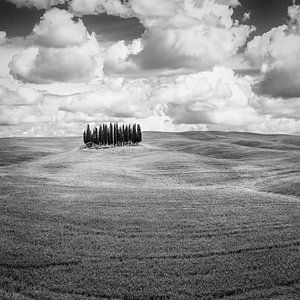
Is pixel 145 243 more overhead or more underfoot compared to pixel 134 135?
more underfoot

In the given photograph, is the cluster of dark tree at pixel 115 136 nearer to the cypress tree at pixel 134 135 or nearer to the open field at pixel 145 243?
the cypress tree at pixel 134 135

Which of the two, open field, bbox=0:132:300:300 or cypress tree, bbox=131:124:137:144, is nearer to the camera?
open field, bbox=0:132:300:300

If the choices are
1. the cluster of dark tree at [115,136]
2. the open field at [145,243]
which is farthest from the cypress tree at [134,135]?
the open field at [145,243]

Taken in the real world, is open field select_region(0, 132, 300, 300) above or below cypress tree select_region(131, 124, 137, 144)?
below

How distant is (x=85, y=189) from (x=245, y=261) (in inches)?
1121

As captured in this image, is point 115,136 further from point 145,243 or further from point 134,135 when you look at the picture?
point 145,243

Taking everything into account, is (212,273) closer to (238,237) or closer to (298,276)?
(298,276)

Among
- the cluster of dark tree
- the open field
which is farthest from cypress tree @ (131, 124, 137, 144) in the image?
the open field

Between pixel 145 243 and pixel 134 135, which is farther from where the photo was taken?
pixel 134 135

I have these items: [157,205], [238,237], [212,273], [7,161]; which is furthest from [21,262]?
[7,161]

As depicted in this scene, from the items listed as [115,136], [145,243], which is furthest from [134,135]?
[145,243]

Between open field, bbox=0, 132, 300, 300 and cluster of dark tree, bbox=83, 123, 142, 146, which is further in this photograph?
cluster of dark tree, bbox=83, 123, 142, 146

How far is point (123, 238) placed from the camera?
27406mm

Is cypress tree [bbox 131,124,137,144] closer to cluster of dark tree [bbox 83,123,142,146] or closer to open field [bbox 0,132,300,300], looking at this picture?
cluster of dark tree [bbox 83,123,142,146]
